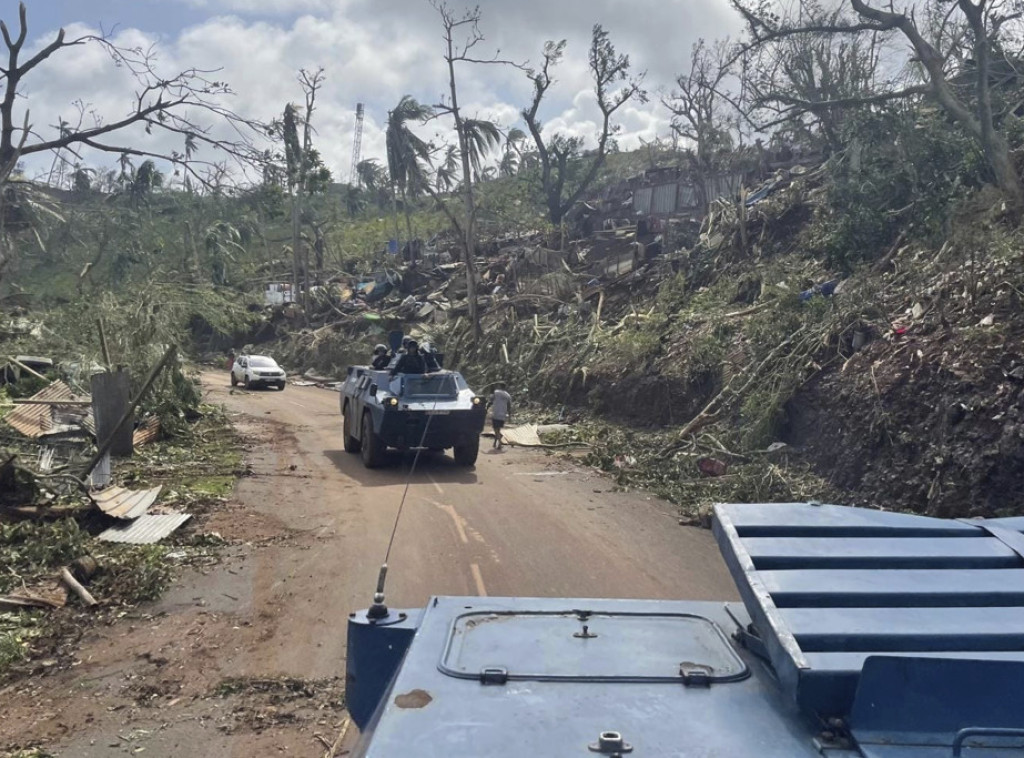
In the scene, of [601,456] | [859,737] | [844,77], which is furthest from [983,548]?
[844,77]

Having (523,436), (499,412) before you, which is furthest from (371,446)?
(523,436)

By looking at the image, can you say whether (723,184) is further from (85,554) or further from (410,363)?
(85,554)

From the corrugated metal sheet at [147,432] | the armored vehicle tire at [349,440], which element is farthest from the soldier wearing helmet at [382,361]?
the corrugated metal sheet at [147,432]

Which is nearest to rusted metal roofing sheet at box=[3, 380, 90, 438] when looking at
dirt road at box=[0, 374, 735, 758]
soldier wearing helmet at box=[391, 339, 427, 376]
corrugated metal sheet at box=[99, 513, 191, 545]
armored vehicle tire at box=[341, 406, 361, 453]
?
dirt road at box=[0, 374, 735, 758]

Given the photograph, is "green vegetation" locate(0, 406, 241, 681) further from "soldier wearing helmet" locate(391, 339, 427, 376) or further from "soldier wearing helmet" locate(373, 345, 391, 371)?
"soldier wearing helmet" locate(373, 345, 391, 371)

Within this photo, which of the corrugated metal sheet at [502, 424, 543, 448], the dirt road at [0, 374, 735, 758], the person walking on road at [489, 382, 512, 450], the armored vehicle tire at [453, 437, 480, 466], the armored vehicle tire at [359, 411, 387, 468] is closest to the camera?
the dirt road at [0, 374, 735, 758]

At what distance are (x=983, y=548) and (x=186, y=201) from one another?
191 feet

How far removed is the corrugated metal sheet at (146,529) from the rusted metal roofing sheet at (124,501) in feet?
0.48

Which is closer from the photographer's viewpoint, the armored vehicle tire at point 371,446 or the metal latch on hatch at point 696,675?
the metal latch on hatch at point 696,675

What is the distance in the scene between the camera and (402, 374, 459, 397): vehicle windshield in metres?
14.8

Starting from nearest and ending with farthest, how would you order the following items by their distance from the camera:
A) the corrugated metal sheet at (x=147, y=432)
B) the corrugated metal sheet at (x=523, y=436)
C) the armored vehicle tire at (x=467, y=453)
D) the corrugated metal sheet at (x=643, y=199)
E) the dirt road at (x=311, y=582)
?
the dirt road at (x=311, y=582), the armored vehicle tire at (x=467, y=453), the corrugated metal sheet at (x=147, y=432), the corrugated metal sheet at (x=523, y=436), the corrugated metal sheet at (x=643, y=199)

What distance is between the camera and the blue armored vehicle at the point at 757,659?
2082 millimetres

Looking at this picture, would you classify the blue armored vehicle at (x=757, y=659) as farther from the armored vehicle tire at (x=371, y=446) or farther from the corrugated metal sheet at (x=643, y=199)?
the corrugated metal sheet at (x=643, y=199)

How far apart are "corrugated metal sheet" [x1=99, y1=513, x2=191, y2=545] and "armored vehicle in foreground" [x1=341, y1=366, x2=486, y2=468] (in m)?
4.23
